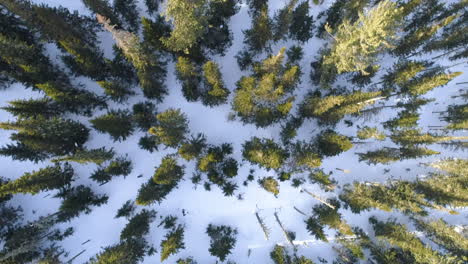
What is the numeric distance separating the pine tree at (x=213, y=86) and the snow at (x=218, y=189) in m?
1.39

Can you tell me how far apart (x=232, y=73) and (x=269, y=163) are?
1097 centimetres

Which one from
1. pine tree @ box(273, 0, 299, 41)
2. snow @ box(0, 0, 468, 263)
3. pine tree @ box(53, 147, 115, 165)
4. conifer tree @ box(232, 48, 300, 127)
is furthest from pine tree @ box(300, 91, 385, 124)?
pine tree @ box(53, 147, 115, 165)

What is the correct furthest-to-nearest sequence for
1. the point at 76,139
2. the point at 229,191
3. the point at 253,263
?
the point at 253,263 → the point at 229,191 → the point at 76,139

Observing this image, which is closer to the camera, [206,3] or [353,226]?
[206,3]

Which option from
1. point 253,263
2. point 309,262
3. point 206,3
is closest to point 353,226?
point 309,262

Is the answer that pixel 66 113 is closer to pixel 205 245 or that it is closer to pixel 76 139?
pixel 76 139

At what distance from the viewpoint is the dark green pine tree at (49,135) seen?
67.5 feet

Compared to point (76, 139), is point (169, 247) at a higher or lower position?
lower

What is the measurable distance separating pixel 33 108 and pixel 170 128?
12245 millimetres

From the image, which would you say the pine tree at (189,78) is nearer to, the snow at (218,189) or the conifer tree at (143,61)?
the snow at (218,189)

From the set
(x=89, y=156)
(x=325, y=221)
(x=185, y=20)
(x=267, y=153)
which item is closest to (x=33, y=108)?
(x=89, y=156)

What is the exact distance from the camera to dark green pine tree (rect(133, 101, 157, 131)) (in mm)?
24906

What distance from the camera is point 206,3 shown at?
20875 mm

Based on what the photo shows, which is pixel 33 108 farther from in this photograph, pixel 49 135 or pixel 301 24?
pixel 301 24
